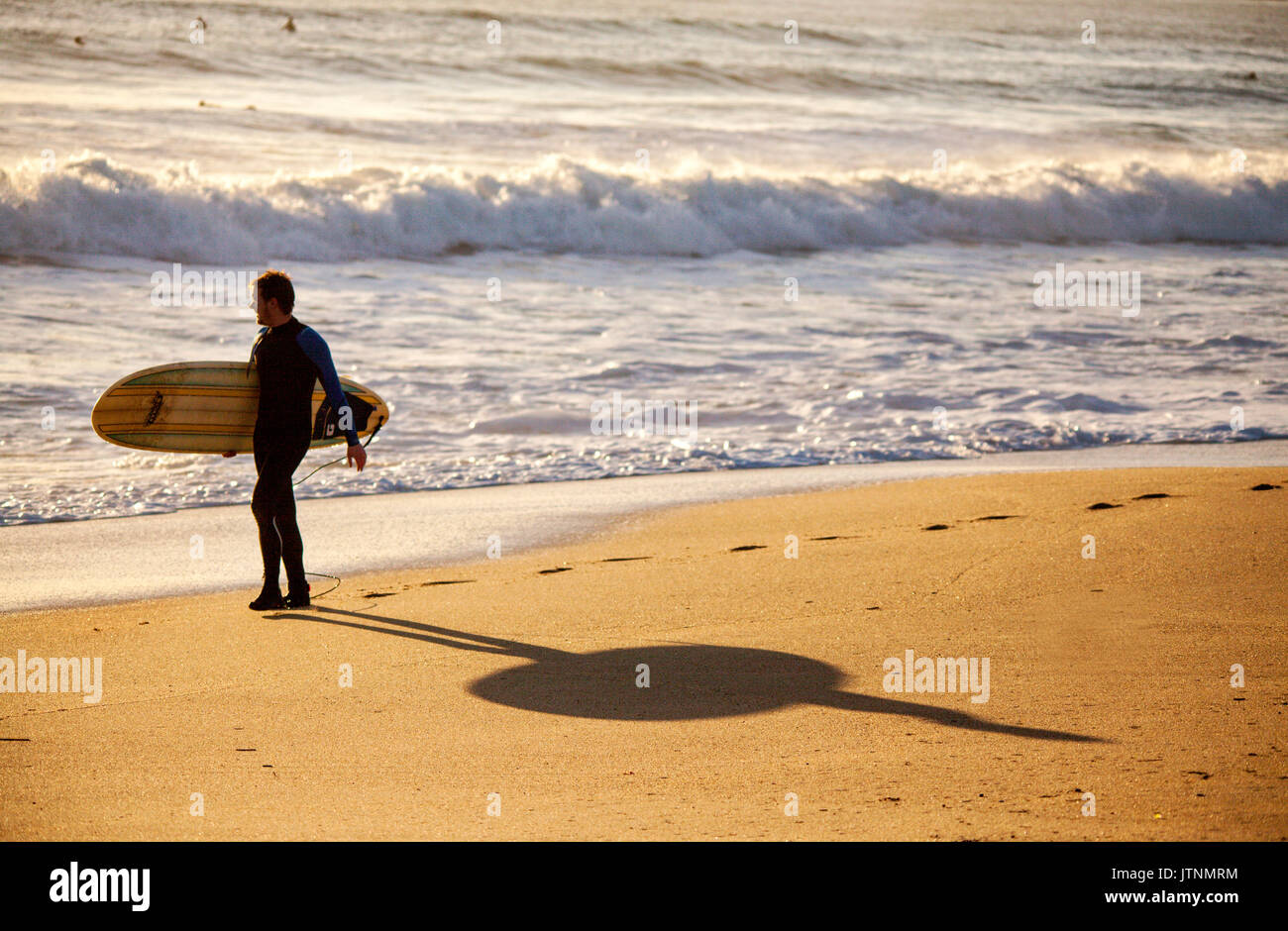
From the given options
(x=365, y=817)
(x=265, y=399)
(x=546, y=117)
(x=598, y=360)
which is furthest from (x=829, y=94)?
(x=365, y=817)

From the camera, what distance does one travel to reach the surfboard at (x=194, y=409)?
20.5 feet

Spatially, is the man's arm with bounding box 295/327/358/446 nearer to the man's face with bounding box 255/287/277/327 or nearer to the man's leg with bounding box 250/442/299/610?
the man's face with bounding box 255/287/277/327

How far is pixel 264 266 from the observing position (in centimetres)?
1656

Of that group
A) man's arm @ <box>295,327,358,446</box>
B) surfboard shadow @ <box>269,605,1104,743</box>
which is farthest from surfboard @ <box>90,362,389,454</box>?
surfboard shadow @ <box>269,605,1104,743</box>

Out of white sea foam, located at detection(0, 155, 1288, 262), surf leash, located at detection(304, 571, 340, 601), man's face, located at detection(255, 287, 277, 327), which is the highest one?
white sea foam, located at detection(0, 155, 1288, 262)

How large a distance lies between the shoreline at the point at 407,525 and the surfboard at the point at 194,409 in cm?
71

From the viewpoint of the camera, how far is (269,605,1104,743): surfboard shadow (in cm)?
408

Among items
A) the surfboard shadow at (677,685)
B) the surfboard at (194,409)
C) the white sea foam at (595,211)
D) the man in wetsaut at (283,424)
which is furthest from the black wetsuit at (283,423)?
the white sea foam at (595,211)

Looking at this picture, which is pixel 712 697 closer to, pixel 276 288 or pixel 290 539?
pixel 290 539

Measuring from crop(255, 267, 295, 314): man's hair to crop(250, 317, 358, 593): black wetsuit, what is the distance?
0.44 feet

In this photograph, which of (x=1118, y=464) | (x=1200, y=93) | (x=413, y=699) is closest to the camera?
(x=413, y=699)

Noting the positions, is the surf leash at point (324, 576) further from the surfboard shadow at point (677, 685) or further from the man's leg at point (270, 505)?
the surfboard shadow at point (677, 685)

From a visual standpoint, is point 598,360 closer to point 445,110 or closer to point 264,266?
point 264,266
